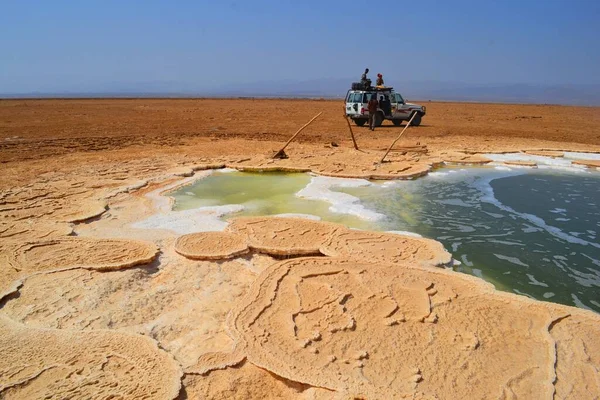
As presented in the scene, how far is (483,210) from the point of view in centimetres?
665

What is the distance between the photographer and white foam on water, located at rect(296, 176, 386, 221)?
20.7 feet

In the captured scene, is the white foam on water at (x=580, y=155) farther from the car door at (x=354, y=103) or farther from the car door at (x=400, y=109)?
the car door at (x=354, y=103)

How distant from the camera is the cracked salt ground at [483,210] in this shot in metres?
4.59

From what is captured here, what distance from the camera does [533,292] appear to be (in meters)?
4.14

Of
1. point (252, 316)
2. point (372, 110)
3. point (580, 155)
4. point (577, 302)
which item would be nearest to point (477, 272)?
point (577, 302)

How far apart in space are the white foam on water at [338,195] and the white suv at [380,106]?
9614 millimetres

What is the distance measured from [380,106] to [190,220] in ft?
44.2

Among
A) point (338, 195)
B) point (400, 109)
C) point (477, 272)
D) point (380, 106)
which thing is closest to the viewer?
point (477, 272)

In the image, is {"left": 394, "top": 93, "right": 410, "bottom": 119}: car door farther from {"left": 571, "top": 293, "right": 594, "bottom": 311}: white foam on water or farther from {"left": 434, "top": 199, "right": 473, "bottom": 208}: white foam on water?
{"left": 571, "top": 293, "right": 594, "bottom": 311}: white foam on water

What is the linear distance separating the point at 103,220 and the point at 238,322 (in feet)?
11.0

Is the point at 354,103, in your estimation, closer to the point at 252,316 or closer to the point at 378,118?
the point at 378,118

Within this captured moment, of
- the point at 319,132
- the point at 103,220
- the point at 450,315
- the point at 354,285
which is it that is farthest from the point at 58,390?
the point at 319,132

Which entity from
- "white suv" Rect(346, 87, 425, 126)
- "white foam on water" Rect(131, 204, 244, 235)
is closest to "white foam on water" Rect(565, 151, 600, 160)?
"white suv" Rect(346, 87, 425, 126)

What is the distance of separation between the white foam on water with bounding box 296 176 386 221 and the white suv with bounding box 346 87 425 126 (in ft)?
31.5
